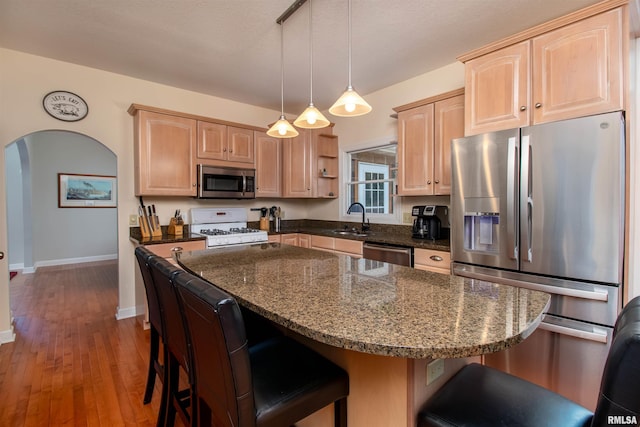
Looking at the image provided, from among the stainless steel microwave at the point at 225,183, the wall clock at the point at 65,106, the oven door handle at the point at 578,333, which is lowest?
the oven door handle at the point at 578,333

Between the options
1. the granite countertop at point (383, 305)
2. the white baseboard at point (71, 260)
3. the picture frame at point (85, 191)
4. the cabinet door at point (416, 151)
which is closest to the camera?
the granite countertop at point (383, 305)

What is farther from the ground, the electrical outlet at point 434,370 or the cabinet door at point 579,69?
the cabinet door at point 579,69

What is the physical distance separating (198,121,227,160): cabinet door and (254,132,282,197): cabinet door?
434 millimetres

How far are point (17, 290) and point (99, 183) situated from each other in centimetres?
273

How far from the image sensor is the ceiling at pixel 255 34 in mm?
2135

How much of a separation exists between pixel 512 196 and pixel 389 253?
1.17 meters

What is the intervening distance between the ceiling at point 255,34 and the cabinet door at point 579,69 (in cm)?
47

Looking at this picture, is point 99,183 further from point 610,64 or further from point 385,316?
point 610,64

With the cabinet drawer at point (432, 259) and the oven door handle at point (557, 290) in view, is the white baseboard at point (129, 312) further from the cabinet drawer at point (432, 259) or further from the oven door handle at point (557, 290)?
the oven door handle at point (557, 290)

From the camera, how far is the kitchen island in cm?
78

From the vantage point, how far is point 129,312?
334 cm

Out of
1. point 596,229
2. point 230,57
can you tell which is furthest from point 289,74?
point 596,229

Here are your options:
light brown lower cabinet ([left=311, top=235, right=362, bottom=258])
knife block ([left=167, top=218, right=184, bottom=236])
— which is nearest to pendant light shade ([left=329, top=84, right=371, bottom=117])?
light brown lower cabinet ([left=311, top=235, right=362, bottom=258])

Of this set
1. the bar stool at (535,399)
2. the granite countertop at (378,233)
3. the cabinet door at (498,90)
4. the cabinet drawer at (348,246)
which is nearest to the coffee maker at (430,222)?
the granite countertop at (378,233)
